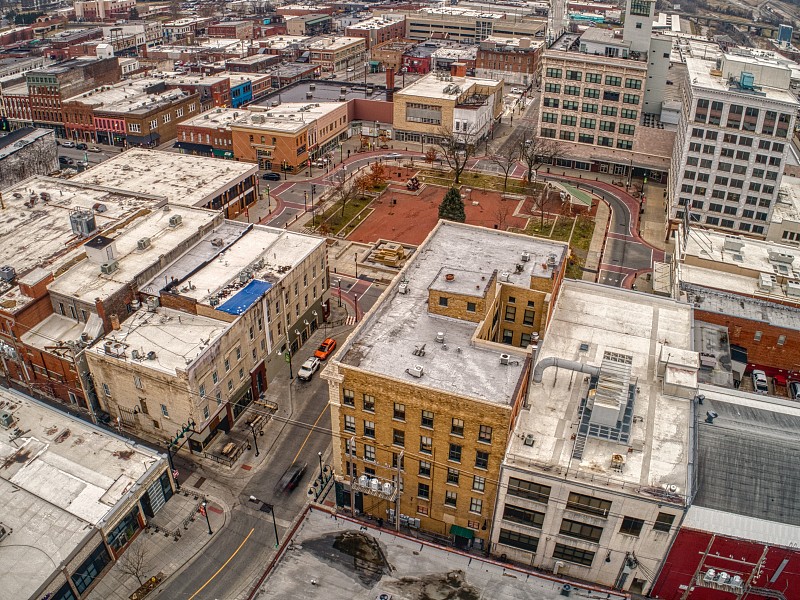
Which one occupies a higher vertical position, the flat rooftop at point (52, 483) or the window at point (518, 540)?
the flat rooftop at point (52, 483)

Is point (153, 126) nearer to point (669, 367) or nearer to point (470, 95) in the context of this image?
point (470, 95)

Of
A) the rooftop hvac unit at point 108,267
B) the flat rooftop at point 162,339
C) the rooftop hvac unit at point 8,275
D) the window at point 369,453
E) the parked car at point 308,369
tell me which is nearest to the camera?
the window at point 369,453

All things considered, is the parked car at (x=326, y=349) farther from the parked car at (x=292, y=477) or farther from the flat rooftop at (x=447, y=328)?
the flat rooftop at (x=447, y=328)

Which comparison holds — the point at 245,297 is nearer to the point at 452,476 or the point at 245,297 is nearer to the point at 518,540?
the point at 452,476

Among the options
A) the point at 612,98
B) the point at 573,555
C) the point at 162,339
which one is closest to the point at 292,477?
the point at 162,339

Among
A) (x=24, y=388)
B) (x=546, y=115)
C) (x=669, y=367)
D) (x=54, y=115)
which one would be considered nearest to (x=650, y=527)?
(x=669, y=367)

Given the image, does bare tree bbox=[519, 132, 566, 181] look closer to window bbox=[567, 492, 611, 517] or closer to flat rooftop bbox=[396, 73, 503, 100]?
flat rooftop bbox=[396, 73, 503, 100]

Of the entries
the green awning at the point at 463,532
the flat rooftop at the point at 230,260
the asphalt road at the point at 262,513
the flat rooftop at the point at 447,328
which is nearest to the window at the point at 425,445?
the flat rooftop at the point at 447,328
